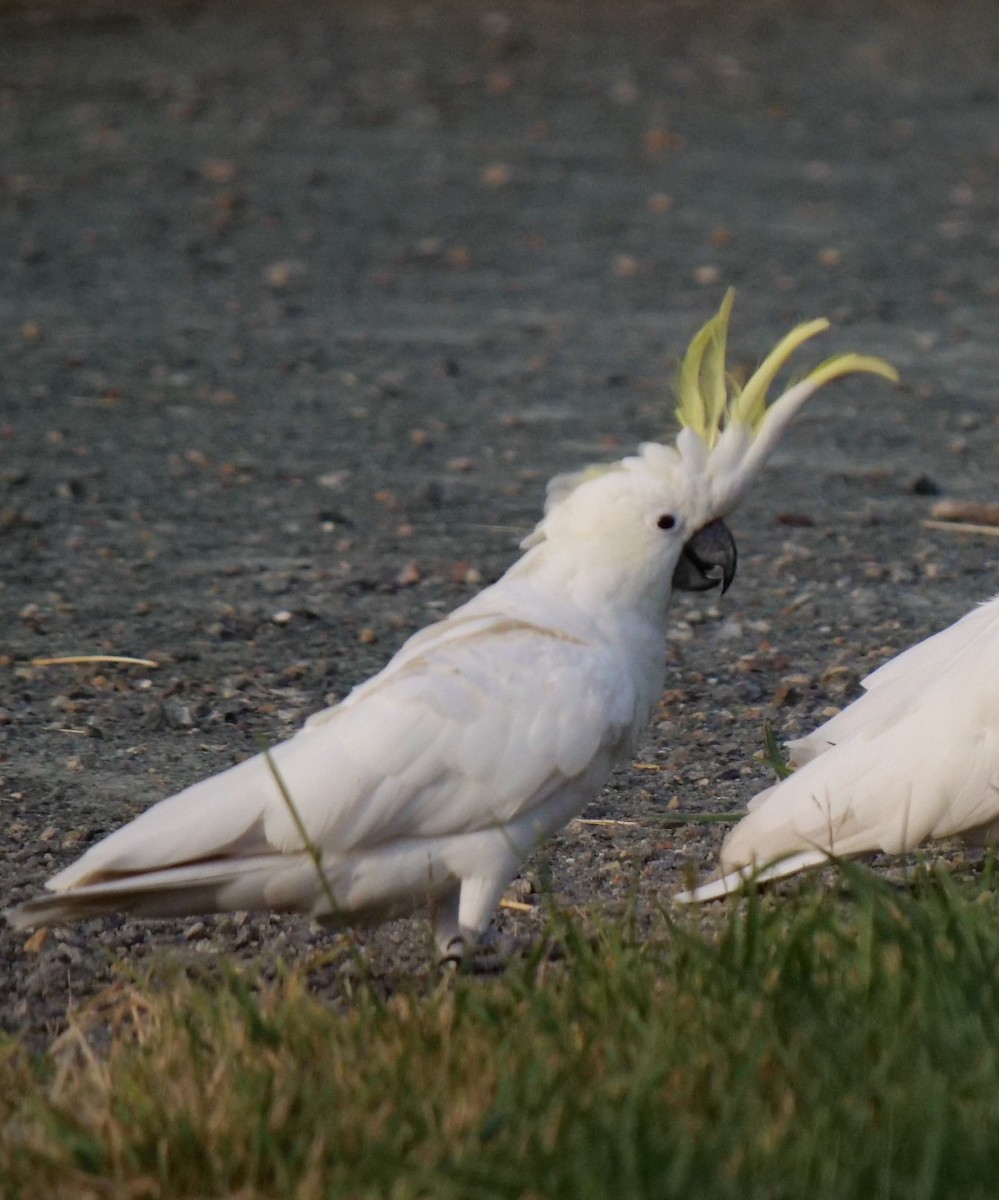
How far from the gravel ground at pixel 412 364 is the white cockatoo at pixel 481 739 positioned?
18cm

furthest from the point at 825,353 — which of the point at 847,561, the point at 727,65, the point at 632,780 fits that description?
the point at 727,65

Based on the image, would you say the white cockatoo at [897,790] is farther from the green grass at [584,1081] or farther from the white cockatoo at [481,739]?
the green grass at [584,1081]

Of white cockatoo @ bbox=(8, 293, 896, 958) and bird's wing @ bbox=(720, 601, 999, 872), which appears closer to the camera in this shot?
white cockatoo @ bbox=(8, 293, 896, 958)

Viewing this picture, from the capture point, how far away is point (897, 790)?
3.16 m

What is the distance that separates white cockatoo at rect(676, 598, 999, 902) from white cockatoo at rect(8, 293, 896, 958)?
0.28 meters

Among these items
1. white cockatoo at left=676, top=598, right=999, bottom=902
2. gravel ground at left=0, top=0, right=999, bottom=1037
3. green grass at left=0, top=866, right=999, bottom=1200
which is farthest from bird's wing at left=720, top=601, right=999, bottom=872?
green grass at left=0, top=866, right=999, bottom=1200

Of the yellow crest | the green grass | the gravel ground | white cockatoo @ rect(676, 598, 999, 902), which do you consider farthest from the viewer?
the gravel ground

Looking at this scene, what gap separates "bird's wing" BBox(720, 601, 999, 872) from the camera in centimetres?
313

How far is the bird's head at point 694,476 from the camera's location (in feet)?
10.00

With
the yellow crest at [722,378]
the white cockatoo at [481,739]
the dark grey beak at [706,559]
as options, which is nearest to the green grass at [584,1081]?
the white cockatoo at [481,739]

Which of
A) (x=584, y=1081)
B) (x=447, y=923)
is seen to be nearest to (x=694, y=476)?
(x=447, y=923)

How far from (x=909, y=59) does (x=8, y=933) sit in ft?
40.0

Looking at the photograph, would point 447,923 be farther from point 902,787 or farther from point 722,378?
point 722,378

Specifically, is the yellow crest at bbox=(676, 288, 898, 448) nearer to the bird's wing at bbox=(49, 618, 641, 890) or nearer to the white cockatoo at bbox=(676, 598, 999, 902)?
the bird's wing at bbox=(49, 618, 641, 890)
